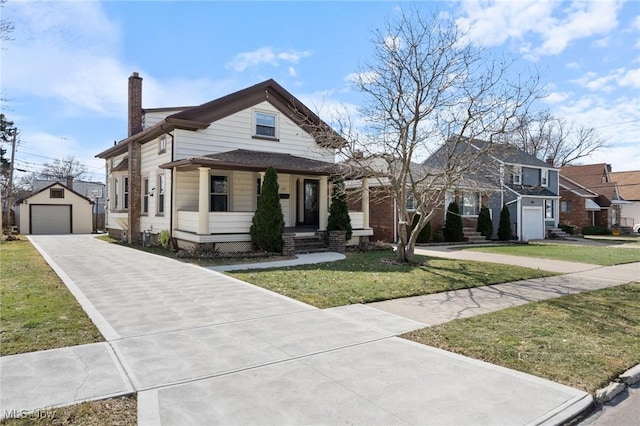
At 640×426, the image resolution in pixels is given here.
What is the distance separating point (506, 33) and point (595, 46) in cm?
379

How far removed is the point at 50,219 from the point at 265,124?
22.5 m

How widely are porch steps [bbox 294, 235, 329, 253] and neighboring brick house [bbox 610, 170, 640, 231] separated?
37108mm

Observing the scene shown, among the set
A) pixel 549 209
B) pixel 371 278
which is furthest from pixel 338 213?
pixel 549 209

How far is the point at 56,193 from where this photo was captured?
98.2 feet

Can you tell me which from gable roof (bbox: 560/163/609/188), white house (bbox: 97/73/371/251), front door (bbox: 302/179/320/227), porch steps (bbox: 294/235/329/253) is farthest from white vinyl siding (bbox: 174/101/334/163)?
gable roof (bbox: 560/163/609/188)

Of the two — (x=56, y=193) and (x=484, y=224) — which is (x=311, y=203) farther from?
(x=56, y=193)

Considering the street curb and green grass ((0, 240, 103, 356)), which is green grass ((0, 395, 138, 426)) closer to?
green grass ((0, 240, 103, 356))

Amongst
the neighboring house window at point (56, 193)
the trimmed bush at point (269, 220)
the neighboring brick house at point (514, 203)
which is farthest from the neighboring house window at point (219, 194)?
the neighboring house window at point (56, 193)

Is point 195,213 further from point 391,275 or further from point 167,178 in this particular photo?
point 391,275

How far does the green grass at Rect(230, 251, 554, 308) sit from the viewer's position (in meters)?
7.85

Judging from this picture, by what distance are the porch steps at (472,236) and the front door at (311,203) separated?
969 centimetres

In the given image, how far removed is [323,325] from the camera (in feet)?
19.2

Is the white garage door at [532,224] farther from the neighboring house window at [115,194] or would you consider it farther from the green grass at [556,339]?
the neighboring house window at [115,194]

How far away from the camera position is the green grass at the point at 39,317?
15.9 ft
